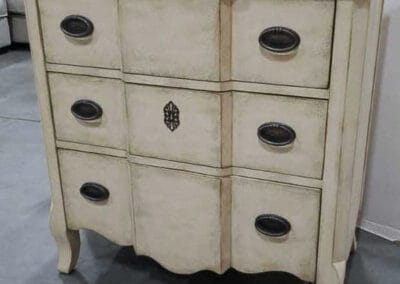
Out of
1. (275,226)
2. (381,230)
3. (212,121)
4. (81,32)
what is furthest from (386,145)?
(81,32)

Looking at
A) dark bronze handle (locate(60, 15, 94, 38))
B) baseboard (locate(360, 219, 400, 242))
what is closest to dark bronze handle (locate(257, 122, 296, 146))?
dark bronze handle (locate(60, 15, 94, 38))

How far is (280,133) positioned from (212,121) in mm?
145

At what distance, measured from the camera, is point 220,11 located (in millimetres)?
1055

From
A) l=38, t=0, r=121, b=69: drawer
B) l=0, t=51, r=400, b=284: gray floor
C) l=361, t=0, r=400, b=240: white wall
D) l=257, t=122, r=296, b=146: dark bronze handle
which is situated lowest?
l=0, t=51, r=400, b=284: gray floor

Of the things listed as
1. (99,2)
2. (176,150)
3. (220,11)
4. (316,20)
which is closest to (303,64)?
(316,20)

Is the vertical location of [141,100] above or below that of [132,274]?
above

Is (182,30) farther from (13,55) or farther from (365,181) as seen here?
(13,55)

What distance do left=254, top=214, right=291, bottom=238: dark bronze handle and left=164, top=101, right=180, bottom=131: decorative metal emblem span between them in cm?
28

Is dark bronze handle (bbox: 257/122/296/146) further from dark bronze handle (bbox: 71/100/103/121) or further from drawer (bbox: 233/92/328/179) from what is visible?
dark bronze handle (bbox: 71/100/103/121)

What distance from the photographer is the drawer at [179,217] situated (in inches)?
48.5

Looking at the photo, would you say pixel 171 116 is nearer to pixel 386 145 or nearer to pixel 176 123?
pixel 176 123

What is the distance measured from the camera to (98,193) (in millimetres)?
1373

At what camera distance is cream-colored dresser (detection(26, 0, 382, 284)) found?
1054 mm

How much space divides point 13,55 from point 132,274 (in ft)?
10.8
